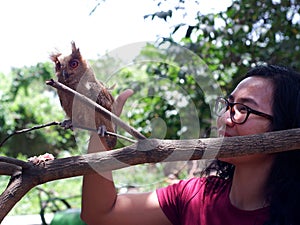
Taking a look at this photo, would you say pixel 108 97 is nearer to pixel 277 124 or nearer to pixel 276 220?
pixel 277 124

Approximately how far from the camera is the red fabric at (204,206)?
1.29m

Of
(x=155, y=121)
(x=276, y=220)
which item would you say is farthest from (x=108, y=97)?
(x=155, y=121)

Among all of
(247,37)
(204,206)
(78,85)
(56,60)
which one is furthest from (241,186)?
(247,37)

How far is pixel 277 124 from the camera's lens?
1.29 meters

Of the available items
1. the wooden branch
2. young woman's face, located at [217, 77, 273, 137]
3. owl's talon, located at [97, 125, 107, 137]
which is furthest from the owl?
the wooden branch

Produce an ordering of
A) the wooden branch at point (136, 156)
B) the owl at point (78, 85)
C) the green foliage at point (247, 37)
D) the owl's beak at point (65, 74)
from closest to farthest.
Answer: the wooden branch at point (136, 156), the owl at point (78, 85), the owl's beak at point (65, 74), the green foliage at point (247, 37)

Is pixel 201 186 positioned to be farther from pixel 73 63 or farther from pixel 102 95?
pixel 73 63

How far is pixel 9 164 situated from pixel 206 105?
1.90 meters

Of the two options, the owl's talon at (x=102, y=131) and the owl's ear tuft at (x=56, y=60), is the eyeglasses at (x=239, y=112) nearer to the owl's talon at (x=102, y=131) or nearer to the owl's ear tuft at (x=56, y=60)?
the owl's talon at (x=102, y=131)

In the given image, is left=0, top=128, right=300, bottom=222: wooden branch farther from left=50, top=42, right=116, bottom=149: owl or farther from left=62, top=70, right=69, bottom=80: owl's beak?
left=62, top=70, right=69, bottom=80: owl's beak

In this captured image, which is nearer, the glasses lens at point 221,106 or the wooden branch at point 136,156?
the wooden branch at point 136,156

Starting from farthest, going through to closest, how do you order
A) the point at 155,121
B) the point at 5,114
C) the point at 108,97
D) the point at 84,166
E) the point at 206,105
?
the point at 5,114 → the point at 206,105 → the point at 155,121 → the point at 108,97 → the point at 84,166

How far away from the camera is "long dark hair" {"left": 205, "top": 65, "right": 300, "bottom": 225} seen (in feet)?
4.02

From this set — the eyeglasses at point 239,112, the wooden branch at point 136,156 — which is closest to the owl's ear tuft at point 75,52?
the eyeglasses at point 239,112
